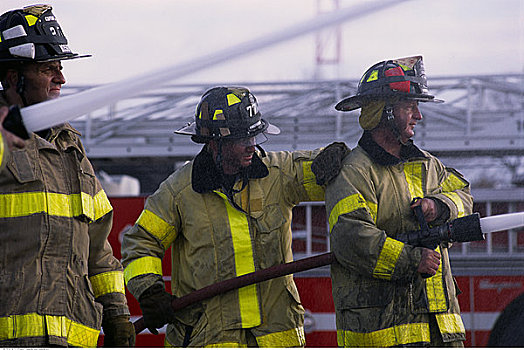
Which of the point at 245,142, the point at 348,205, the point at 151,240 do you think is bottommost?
the point at 151,240

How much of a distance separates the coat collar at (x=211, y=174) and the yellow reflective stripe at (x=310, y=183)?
0.59ft

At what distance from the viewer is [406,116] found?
346 cm

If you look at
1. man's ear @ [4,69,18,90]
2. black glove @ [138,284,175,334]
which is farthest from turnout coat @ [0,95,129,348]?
black glove @ [138,284,175,334]

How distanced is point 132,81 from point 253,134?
147 centimetres

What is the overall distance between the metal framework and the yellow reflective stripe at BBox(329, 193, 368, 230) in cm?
195

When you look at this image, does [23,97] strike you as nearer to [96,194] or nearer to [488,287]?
[96,194]

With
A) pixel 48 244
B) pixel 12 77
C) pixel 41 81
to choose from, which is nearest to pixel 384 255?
pixel 48 244

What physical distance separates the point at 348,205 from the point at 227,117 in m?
0.71

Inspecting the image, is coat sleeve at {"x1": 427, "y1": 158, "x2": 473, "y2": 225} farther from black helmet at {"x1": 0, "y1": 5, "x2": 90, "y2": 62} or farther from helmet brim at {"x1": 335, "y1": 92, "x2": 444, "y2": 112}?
black helmet at {"x1": 0, "y1": 5, "x2": 90, "y2": 62}

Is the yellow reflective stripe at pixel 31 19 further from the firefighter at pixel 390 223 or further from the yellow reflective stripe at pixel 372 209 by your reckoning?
the yellow reflective stripe at pixel 372 209

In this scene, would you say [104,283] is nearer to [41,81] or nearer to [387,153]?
[41,81]

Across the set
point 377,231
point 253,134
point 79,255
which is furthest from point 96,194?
point 377,231

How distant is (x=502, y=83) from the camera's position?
5668 mm

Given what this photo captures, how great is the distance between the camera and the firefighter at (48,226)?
2.63 metres
